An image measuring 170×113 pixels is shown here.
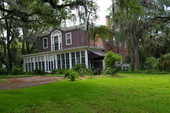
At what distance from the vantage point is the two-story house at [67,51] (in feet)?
62.6

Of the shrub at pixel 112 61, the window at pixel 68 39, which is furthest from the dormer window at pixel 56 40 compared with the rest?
the shrub at pixel 112 61

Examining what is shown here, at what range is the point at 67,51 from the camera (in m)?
20.0

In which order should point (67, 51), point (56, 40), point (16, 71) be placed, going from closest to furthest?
1. point (67, 51)
2. point (16, 71)
3. point (56, 40)

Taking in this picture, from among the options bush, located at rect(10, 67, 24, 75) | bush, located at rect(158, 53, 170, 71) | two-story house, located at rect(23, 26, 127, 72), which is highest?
two-story house, located at rect(23, 26, 127, 72)

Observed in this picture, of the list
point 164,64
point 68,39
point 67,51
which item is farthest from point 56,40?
point 164,64

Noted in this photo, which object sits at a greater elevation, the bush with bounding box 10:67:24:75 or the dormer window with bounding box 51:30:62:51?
the dormer window with bounding box 51:30:62:51

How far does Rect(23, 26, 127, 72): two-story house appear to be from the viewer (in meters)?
19.1

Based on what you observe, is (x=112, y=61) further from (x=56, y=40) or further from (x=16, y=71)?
(x=16, y=71)

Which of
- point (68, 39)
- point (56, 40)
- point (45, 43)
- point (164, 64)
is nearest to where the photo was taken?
point (164, 64)

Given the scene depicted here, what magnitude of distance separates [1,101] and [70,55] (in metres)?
15.2

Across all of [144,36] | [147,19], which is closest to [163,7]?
[147,19]

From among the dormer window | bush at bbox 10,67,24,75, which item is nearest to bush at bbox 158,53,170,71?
the dormer window

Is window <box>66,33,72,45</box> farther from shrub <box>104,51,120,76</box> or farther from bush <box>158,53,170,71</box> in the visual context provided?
bush <box>158,53,170,71</box>

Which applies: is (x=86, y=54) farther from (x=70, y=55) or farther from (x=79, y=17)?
(x=79, y=17)
